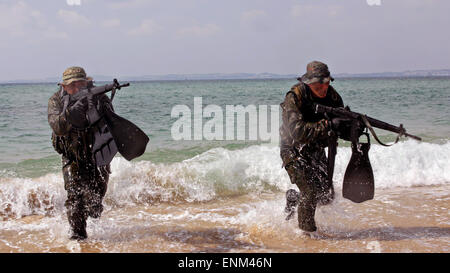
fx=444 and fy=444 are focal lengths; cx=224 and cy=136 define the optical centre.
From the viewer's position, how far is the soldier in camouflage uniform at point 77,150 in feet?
13.0

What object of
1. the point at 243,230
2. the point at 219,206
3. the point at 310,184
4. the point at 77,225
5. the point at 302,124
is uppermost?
the point at 302,124

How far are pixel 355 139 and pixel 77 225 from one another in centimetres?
278

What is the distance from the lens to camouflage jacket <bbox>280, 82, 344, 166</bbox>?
12.9ft

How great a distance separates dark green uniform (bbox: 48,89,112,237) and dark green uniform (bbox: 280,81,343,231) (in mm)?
1753

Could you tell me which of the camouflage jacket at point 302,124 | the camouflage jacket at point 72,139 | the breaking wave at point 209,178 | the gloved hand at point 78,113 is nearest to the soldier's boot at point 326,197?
the camouflage jacket at point 302,124

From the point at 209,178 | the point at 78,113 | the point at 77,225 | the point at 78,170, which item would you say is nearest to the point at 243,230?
the point at 77,225

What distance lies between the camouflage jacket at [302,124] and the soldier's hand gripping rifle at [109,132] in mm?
1393

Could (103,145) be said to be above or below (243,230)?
above

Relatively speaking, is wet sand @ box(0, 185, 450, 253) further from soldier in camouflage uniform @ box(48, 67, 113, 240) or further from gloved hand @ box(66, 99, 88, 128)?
gloved hand @ box(66, 99, 88, 128)

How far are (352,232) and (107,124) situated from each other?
2.82 metres

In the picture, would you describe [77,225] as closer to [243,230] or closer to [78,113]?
[78,113]

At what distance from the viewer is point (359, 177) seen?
173 inches

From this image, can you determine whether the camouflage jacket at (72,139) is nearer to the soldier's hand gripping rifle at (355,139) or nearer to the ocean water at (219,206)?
the ocean water at (219,206)

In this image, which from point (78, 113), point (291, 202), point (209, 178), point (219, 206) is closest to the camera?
point (78, 113)
